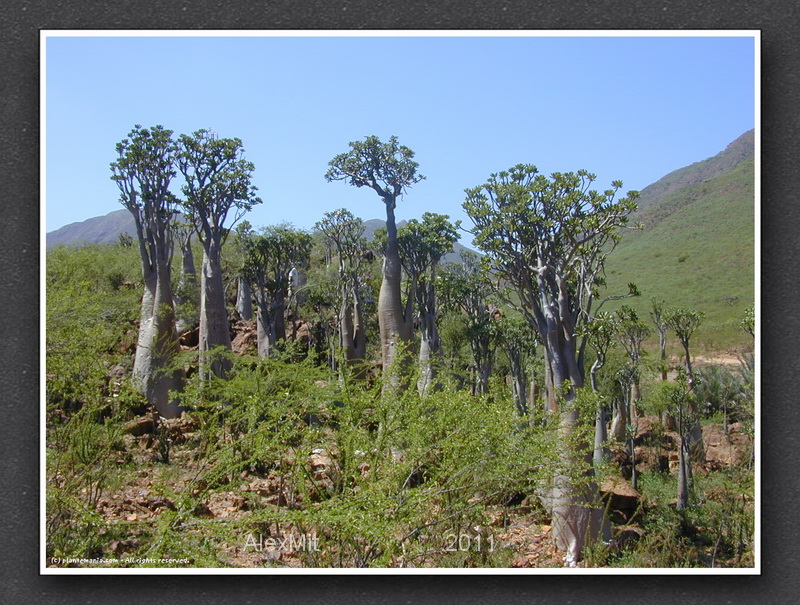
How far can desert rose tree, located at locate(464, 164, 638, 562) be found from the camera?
15.2ft

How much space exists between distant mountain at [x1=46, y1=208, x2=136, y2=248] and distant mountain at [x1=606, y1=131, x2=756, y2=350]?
160 inches

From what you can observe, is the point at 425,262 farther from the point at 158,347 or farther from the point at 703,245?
the point at 158,347

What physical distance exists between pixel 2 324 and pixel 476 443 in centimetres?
272

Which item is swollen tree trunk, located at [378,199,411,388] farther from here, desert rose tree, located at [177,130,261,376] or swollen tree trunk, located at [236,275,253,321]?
swollen tree trunk, located at [236,275,253,321]

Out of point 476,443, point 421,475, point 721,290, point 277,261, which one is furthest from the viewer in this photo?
point 277,261

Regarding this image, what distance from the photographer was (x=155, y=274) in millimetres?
7391

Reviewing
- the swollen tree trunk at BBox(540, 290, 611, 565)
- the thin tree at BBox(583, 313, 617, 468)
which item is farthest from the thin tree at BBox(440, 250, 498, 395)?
the swollen tree trunk at BBox(540, 290, 611, 565)

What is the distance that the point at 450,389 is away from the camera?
4258 millimetres

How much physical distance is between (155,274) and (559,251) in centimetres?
479

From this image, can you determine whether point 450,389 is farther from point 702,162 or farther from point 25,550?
point 25,550

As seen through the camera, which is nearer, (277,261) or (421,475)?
(421,475)

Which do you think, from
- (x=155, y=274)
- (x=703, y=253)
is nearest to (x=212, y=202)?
(x=155, y=274)

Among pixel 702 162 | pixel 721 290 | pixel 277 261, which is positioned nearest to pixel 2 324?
pixel 702 162

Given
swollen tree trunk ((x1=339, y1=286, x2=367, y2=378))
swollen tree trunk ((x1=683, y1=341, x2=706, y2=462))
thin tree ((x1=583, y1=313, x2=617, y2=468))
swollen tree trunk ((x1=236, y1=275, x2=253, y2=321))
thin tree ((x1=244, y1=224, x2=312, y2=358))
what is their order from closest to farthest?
1. thin tree ((x1=583, y1=313, x2=617, y2=468))
2. swollen tree trunk ((x1=683, y1=341, x2=706, y2=462))
3. swollen tree trunk ((x1=339, y1=286, x2=367, y2=378))
4. thin tree ((x1=244, y1=224, x2=312, y2=358))
5. swollen tree trunk ((x1=236, y1=275, x2=253, y2=321))
